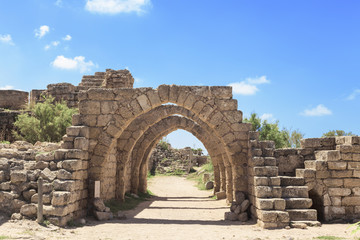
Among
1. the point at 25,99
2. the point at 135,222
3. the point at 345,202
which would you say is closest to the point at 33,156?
the point at 135,222

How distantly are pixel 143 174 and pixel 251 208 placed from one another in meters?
8.74

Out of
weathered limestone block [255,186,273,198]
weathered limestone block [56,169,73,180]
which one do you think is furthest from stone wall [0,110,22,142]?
weathered limestone block [255,186,273,198]

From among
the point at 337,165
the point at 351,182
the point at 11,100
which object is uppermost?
the point at 11,100

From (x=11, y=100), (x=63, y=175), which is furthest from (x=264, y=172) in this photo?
(x=11, y=100)

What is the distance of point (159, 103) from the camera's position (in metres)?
9.20

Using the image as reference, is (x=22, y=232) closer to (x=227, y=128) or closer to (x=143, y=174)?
(x=227, y=128)

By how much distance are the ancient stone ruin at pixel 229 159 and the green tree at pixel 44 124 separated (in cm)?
384

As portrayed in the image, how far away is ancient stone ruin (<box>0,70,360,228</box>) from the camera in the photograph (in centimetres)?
776

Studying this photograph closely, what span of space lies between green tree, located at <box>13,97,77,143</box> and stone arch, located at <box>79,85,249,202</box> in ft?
15.2

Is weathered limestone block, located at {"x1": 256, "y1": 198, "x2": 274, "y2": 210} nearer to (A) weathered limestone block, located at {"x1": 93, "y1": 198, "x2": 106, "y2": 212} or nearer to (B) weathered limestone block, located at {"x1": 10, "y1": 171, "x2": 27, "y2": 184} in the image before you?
(A) weathered limestone block, located at {"x1": 93, "y1": 198, "x2": 106, "y2": 212}

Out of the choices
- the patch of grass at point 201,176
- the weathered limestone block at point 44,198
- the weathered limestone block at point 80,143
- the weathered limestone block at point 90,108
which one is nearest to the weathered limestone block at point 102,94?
the weathered limestone block at point 90,108

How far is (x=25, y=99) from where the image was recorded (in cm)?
1806

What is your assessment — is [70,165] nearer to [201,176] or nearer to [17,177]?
[17,177]

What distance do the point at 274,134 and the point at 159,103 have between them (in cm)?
1140
